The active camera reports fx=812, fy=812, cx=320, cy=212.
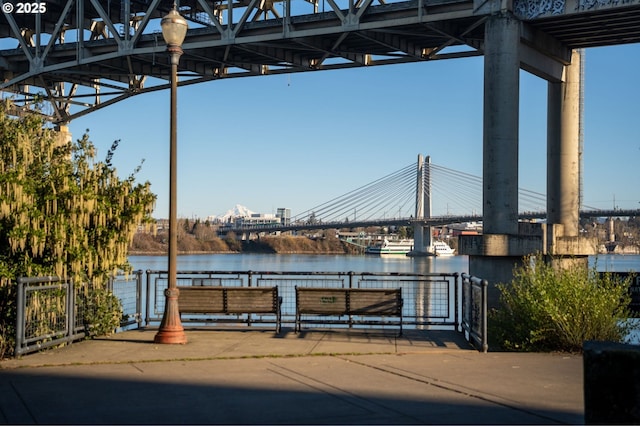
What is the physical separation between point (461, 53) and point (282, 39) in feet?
22.3

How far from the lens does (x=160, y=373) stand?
11.2 m

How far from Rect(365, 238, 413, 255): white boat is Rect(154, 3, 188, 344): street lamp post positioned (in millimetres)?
135953

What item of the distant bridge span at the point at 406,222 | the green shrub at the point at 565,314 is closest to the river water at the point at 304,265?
the distant bridge span at the point at 406,222

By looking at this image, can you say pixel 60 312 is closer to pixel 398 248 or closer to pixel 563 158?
pixel 563 158

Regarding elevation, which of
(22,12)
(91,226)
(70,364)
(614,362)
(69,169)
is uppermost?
(22,12)

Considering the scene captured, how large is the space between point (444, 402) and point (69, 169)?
871 centimetres

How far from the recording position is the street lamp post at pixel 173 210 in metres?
14.3

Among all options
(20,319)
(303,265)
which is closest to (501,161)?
(20,319)

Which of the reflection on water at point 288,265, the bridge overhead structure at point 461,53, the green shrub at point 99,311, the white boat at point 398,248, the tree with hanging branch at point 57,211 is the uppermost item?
the bridge overhead structure at point 461,53

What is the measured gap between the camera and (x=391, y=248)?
153m

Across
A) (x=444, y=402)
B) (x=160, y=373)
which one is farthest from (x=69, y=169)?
(x=444, y=402)

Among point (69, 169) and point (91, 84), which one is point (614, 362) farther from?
point (91, 84)

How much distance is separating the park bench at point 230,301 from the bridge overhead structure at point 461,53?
17.6ft

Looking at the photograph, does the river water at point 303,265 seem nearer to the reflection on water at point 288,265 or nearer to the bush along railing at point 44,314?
the reflection on water at point 288,265
